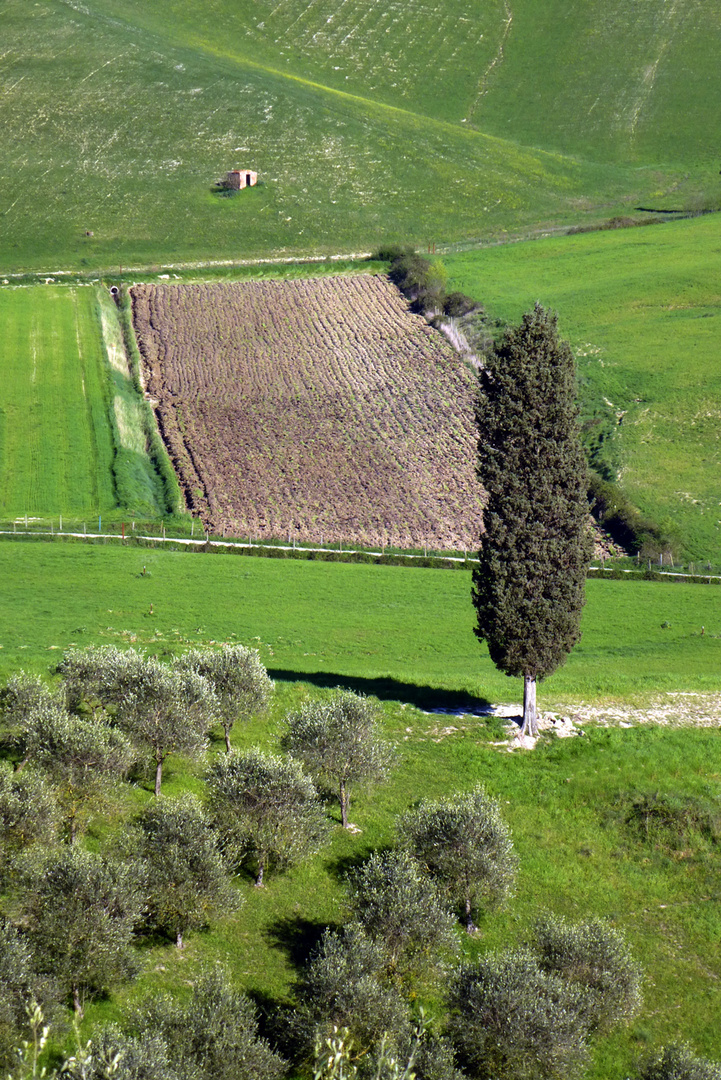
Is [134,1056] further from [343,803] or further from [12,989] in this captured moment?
[343,803]

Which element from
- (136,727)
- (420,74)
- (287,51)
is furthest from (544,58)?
(136,727)

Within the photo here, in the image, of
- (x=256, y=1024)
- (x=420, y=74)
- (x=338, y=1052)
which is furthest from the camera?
(x=420, y=74)

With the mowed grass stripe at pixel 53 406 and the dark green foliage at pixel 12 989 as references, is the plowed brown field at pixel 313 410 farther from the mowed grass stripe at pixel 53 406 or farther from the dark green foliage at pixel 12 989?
the dark green foliage at pixel 12 989

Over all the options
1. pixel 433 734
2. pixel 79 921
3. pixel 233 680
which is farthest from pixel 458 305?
pixel 79 921

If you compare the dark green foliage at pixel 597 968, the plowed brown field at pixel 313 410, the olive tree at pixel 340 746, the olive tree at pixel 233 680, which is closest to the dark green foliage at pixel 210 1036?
the dark green foliage at pixel 597 968

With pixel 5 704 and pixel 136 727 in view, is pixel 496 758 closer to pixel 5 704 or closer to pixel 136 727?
pixel 136 727
